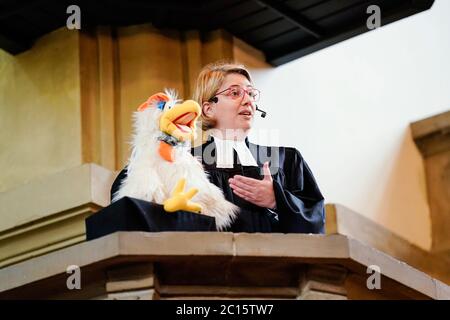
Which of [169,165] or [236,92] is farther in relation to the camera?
[236,92]

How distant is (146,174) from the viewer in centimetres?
488

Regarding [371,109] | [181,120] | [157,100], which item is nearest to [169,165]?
[181,120]

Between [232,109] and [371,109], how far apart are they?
3.52 metres

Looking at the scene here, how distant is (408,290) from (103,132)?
3050mm

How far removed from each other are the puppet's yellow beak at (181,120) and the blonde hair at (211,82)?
39 cm

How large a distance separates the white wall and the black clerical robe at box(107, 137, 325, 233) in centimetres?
227

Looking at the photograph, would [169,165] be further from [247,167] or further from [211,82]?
[211,82]

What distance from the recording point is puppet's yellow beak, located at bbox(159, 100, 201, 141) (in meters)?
4.95

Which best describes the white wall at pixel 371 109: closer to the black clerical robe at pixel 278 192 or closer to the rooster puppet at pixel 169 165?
the black clerical robe at pixel 278 192

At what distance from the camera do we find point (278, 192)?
5.00m

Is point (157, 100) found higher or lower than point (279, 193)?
higher

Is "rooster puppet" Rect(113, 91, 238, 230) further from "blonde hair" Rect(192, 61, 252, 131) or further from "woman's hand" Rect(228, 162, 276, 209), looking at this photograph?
"blonde hair" Rect(192, 61, 252, 131)
